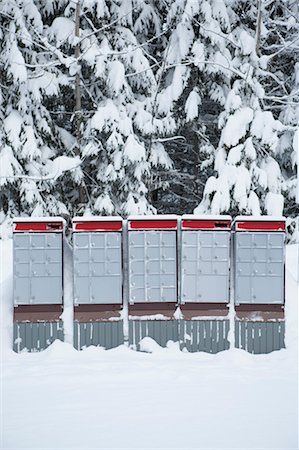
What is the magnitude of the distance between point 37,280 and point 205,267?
200 cm

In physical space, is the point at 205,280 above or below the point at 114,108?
below

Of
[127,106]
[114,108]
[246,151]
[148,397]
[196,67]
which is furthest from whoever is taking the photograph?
[196,67]

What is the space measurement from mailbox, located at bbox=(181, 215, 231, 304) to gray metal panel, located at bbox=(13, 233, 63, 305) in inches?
59.0

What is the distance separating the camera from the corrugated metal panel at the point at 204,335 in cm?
756

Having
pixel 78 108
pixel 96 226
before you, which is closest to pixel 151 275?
pixel 96 226

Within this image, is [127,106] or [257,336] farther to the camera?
[127,106]

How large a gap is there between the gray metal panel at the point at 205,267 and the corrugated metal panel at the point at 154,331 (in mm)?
359

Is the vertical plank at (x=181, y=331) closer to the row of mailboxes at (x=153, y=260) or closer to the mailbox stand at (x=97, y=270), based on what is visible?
the row of mailboxes at (x=153, y=260)

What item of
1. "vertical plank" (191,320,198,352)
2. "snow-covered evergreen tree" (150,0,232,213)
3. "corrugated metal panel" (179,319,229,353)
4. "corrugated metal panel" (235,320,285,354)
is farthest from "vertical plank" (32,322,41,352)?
"snow-covered evergreen tree" (150,0,232,213)

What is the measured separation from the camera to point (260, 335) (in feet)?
24.8

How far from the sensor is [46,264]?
753 centimetres

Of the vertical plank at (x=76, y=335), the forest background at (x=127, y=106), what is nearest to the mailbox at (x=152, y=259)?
the vertical plank at (x=76, y=335)

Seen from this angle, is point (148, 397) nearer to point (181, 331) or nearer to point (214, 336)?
point (181, 331)

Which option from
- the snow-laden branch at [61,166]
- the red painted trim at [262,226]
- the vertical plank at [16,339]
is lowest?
the vertical plank at [16,339]
